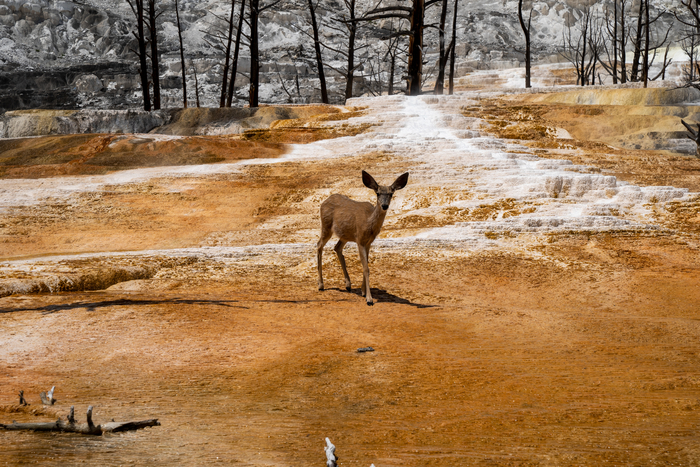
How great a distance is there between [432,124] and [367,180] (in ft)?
39.7

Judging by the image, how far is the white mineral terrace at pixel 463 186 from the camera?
1229cm

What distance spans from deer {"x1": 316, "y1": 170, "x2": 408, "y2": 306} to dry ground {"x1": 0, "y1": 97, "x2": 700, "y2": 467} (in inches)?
25.5

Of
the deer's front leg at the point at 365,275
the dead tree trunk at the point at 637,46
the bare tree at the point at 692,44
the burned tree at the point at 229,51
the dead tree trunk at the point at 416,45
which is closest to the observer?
the deer's front leg at the point at 365,275

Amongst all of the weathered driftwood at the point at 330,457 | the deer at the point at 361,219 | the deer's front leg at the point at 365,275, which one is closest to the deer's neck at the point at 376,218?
the deer at the point at 361,219

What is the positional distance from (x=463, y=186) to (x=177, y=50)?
5859 cm

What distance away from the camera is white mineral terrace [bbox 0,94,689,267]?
1229 centimetres

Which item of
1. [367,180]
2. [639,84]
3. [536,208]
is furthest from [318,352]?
[639,84]

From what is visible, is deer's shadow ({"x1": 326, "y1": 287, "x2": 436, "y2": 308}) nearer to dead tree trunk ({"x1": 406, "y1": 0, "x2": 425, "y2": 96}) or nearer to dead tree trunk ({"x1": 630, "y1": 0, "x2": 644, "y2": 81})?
dead tree trunk ({"x1": 406, "y1": 0, "x2": 425, "y2": 96})

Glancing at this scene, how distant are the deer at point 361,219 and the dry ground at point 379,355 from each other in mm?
649

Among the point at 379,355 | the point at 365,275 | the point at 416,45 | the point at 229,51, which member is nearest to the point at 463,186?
the point at 365,275

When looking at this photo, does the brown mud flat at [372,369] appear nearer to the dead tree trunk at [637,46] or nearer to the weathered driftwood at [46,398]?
the weathered driftwood at [46,398]

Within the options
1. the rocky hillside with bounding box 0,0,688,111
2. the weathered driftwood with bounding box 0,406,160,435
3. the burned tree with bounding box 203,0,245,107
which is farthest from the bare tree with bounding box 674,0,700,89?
the weathered driftwood with bounding box 0,406,160,435

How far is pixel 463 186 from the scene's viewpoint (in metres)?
14.6

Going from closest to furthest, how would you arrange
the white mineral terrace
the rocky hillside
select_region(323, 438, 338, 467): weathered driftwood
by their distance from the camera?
select_region(323, 438, 338, 467): weathered driftwood
the white mineral terrace
the rocky hillside
